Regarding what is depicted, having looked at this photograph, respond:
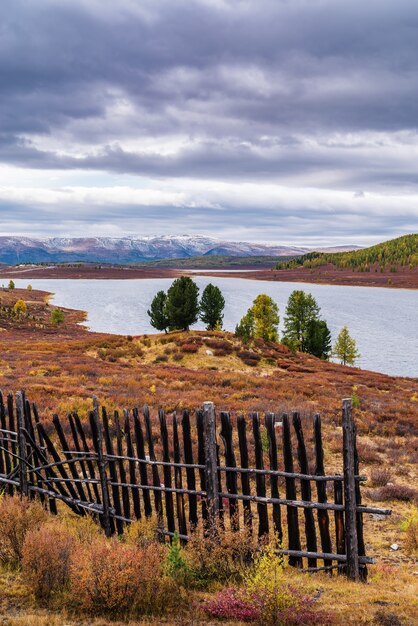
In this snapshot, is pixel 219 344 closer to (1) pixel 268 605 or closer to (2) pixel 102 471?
(2) pixel 102 471

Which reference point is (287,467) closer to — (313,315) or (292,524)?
(292,524)

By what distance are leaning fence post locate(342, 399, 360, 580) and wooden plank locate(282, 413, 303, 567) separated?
79cm

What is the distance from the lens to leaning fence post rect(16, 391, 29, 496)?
965 cm

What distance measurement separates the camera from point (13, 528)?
7.38 metres

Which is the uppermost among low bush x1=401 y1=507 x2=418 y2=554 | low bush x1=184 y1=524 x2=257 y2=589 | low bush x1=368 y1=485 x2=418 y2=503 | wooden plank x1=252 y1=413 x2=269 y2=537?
wooden plank x1=252 y1=413 x2=269 y2=537

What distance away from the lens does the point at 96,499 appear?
9.21 metres

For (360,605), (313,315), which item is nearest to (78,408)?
(360,605)

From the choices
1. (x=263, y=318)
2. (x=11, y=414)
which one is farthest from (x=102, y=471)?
(x=263, y=318)

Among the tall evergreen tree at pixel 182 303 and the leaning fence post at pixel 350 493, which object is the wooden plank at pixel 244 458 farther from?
the tall evergreen tree at pixel 182 303

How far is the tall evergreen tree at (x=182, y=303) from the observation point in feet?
184

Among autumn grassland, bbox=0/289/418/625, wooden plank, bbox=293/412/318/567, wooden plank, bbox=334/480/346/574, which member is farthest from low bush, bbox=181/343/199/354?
wooden plank, bbox=334/480/346/574

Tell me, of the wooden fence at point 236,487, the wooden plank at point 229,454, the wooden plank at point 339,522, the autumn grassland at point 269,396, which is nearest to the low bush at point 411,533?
the autumn grassland at point 269,396

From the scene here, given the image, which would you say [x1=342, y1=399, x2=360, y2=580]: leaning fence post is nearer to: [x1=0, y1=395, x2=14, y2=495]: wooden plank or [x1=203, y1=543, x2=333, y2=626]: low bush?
[x1=203, y1=543, x2=333, y2=626]: low bush

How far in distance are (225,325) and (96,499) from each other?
281ft
